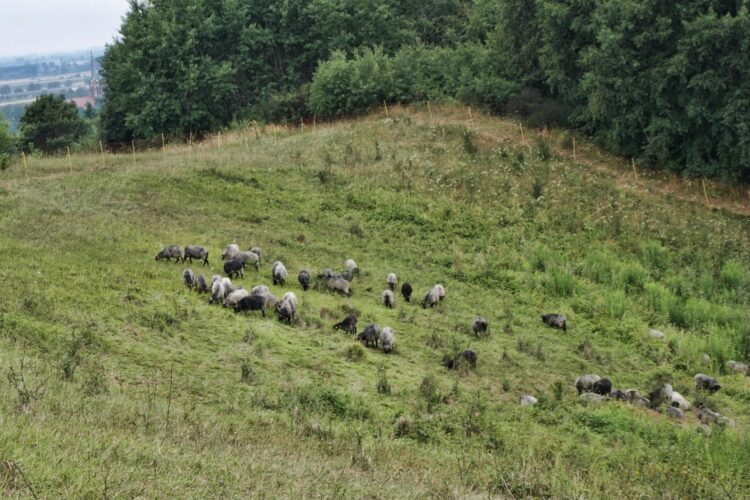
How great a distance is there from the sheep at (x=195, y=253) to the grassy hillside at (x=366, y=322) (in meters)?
0.26

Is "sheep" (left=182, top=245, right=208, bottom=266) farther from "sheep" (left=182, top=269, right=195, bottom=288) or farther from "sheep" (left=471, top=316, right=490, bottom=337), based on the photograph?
"sheep" (left=471, top=316, right=490, bottom=337)

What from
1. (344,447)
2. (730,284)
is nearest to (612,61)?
(730,284)

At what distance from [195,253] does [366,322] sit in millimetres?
5550

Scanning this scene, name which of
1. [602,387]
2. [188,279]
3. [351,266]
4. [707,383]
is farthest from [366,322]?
[707,383]

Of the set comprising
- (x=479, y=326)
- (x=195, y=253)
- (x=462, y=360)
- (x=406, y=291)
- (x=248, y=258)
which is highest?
(x=195, y=253)

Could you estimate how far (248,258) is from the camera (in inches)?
728

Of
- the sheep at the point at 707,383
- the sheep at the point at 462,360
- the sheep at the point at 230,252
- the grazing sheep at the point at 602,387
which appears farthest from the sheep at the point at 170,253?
the sheep at the point at 707,383

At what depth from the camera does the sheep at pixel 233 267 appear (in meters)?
17.4

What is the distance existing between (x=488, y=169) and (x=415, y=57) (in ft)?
62.2

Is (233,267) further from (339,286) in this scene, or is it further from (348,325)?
(348,325)

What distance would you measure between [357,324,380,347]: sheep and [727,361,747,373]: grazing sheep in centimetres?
878

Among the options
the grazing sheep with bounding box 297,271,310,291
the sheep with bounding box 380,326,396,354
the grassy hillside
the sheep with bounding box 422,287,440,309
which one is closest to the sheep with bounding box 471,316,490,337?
the grassy hillside

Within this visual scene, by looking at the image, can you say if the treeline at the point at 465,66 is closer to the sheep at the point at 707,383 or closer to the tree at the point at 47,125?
the tree at the point at 47,125

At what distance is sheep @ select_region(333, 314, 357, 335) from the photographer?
15.0m
